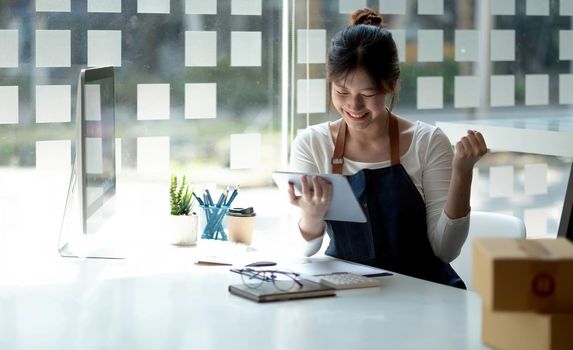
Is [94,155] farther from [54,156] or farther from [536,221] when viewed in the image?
[536,221]

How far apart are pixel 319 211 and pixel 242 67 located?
1044 mm

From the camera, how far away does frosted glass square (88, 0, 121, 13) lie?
10.4 ft

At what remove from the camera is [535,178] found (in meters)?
4.01

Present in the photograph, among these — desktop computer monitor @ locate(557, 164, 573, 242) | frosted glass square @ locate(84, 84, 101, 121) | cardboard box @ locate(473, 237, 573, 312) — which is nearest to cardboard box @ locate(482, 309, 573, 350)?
cardboard box @ locate(473, 237, 573, 312)

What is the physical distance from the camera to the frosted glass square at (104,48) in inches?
125

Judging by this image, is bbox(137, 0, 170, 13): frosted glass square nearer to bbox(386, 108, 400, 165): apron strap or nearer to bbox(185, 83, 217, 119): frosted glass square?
bbox(185, 83, 217, 119): frosted glass square

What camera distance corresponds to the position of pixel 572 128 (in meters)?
3.41

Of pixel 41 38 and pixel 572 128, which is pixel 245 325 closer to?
pixel 41 38

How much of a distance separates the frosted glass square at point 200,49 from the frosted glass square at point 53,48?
413 mm

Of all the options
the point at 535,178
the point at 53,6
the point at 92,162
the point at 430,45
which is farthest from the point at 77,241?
the point at 535,178

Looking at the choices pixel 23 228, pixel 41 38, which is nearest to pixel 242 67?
pixel 41 38

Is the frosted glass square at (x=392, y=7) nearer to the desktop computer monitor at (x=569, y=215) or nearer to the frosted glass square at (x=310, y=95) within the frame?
the frosted glass square at (x=310, y=95)

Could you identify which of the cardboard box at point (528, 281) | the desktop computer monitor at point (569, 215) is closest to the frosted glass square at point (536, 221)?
the desktop computer monitor at point (569, 215)

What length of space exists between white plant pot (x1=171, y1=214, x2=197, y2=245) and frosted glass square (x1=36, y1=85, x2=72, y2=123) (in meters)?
0.52
